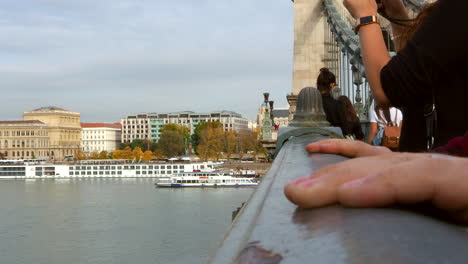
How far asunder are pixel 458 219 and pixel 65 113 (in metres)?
67.0

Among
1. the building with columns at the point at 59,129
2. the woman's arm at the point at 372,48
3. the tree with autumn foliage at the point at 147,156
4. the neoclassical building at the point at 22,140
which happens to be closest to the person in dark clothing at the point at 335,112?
the woman's arm at the point at 372,48

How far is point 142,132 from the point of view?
70.1 meters

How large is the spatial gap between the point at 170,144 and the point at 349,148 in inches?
2110

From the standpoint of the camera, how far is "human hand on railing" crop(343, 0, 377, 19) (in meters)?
1.15

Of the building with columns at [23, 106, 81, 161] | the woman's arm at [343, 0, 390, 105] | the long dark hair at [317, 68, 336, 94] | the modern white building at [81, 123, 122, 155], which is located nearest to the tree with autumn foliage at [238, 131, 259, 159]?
the building with columns at [23, 106, 81, 161]

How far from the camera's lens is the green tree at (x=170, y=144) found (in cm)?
5419

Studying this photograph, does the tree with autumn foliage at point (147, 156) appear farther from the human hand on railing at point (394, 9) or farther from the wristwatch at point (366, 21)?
the wristwatch at point (366, 21)

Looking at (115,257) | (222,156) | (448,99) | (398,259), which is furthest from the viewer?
(222,156)

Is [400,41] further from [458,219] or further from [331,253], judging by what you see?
[331,253]

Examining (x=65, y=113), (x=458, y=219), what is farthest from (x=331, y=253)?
(x=65, y=113)

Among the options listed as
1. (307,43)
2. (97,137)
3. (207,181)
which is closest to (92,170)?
(207,181)

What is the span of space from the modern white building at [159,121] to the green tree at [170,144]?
550 inches

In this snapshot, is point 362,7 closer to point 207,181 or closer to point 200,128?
point 207,181

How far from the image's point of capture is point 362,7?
45.9 inches
